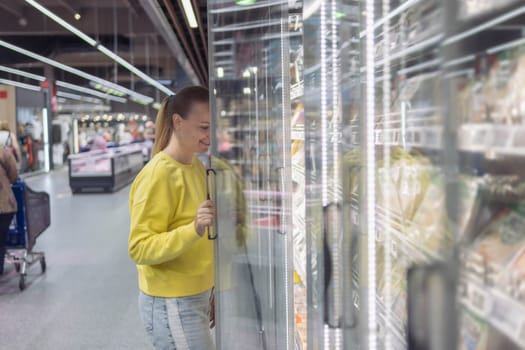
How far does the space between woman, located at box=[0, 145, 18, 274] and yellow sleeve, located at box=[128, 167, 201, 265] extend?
13.1 feet

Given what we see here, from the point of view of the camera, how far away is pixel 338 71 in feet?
3.55

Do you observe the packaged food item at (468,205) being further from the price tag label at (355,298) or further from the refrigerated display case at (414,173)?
the price tag label at (355,298)

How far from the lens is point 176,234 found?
1921 mm

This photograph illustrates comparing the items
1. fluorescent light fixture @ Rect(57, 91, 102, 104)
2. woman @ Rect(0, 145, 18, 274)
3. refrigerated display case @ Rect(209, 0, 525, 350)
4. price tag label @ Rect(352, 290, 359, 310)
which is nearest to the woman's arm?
woman @ Rect(0, 145, 18, 274)

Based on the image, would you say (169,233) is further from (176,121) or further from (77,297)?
(77,297)

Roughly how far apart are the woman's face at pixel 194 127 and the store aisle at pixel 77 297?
7.98ft

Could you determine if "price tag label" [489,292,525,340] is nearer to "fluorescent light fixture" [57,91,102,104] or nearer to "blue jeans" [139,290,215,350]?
"blue jeans" [139,290,215,350]

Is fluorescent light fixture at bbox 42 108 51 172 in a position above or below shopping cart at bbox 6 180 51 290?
above

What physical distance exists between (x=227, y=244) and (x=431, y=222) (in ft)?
3.98

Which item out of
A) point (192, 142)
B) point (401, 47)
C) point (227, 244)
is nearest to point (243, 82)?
point (192, 142)

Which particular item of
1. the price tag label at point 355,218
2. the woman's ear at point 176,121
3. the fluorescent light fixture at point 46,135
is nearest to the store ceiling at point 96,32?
the fluorescent light fixture at point 46,135

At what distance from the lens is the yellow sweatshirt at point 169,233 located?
6.31ft

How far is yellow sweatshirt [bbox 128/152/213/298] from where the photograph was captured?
6.31ft

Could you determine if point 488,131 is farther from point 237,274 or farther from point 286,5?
point 237,274
